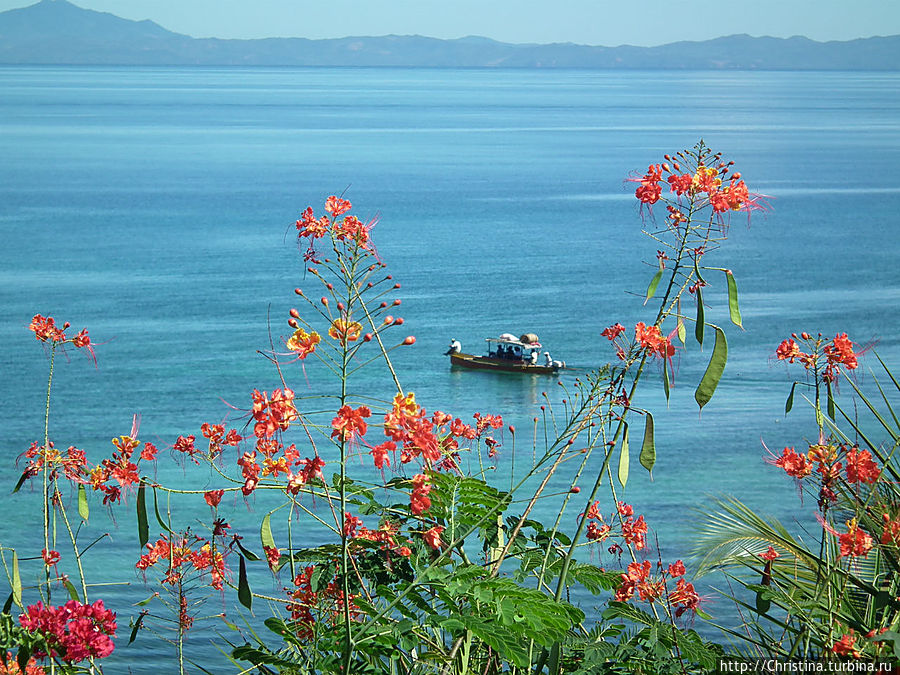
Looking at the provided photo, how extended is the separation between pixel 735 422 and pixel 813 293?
14533 millimetres

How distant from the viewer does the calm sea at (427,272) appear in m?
22.7

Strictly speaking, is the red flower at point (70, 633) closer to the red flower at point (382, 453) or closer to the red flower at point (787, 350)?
the red flower at point (382, 453)

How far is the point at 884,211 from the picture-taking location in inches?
2240

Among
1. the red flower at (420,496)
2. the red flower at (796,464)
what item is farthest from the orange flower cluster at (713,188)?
the red flower at (420,496)

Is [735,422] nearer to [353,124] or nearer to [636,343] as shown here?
[636,343]

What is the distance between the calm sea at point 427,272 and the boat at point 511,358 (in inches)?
15.9

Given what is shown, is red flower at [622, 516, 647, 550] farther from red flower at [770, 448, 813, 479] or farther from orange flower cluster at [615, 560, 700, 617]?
red flower at [770, 448, 813, 479]

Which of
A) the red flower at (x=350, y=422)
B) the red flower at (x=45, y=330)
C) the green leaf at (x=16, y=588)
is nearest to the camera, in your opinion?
the red flower at (x=350, y=422)

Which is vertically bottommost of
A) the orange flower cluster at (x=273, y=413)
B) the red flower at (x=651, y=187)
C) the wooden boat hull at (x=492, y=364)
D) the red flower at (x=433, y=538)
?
the wooden boat hull at (x=492, y=364)

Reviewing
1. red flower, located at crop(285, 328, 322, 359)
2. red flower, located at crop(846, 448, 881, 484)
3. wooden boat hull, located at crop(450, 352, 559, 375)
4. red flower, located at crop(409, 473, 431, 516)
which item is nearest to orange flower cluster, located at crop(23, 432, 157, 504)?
red flower, located at crop(285, 328, 322, 359)

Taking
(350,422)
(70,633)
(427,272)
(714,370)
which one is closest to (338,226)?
(350,422)

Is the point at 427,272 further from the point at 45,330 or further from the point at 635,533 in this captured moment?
the point at 635,533

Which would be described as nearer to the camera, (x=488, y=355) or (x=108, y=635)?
(x=108, y=635)

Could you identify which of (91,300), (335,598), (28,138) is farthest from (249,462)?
(28,138)
